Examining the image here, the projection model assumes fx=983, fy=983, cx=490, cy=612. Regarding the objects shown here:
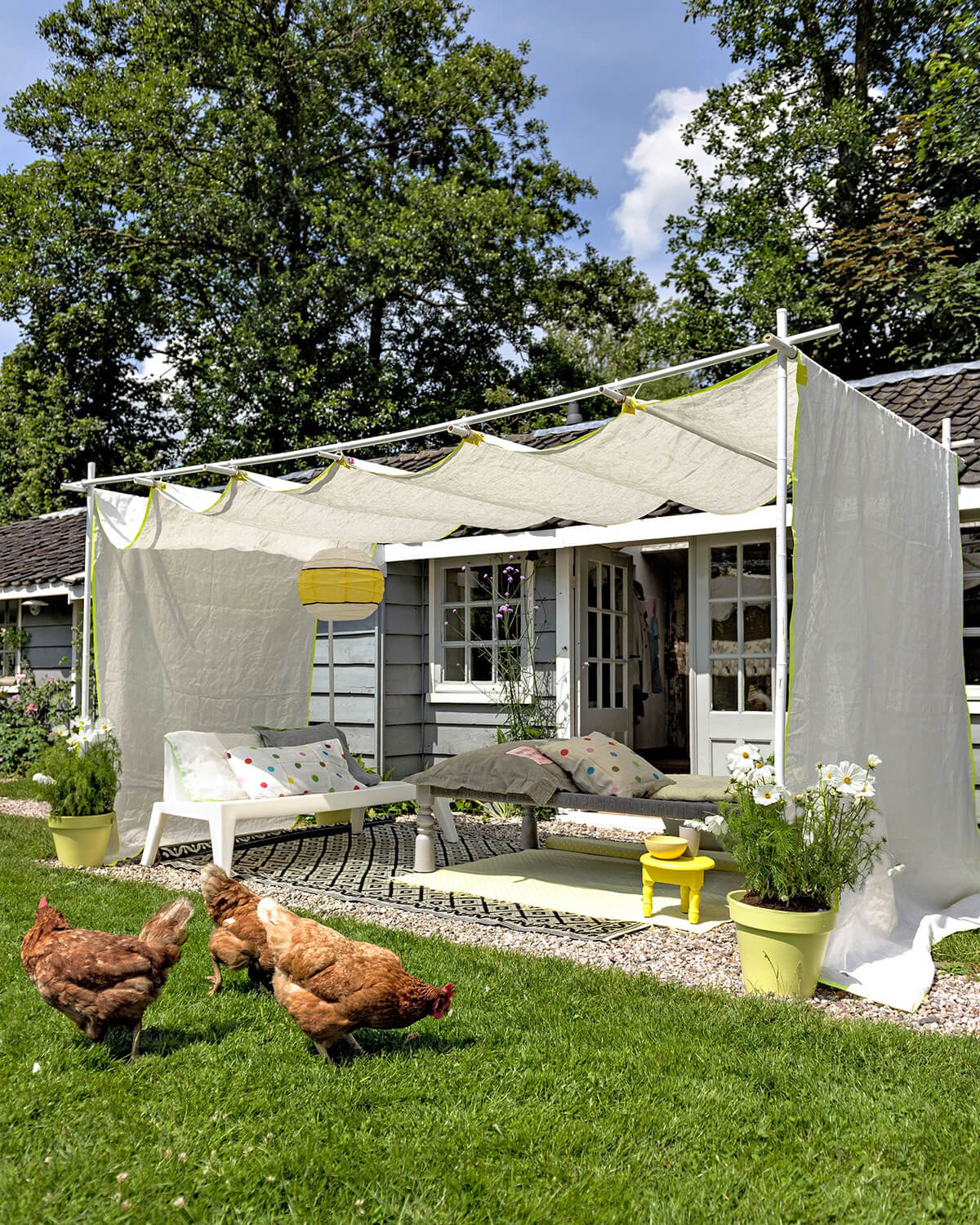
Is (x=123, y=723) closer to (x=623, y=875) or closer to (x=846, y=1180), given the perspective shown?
(x=623, y=875)

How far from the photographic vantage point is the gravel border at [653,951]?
3518mm

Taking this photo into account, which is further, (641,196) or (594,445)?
(641,196)

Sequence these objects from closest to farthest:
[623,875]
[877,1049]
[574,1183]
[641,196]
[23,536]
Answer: [574,1183], [877,1049], [623,875], [23,536], [641,196]

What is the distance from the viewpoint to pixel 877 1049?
3049mm

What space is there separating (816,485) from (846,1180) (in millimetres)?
2435

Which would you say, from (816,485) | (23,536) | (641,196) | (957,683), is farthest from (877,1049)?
(641,196)

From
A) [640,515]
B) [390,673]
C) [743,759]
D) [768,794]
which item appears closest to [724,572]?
[640,515]

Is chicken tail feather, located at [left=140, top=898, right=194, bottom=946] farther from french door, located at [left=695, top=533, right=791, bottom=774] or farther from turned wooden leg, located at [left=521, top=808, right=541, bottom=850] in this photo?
french door, located at [left=695, top=533, right=791, bottom=774]

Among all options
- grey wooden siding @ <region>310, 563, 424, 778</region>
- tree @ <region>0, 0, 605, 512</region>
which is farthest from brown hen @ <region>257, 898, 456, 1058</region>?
tree @ <region>0, 0, 605, 512</region>

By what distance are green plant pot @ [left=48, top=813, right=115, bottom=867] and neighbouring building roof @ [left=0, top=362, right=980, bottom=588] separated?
3.42m

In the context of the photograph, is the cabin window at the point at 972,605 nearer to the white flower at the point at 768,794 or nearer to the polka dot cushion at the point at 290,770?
the white flower at the point at 768,794

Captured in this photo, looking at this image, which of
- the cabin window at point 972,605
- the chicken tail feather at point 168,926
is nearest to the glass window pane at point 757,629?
the cabin window at point 972,605

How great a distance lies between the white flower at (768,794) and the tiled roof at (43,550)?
846 centimetres

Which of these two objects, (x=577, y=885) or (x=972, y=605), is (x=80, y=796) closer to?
Answer: (x=577, y=885)
